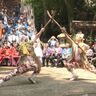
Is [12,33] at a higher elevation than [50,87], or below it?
higher

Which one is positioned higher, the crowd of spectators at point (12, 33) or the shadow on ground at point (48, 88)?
the crowd of spectators at point (12, 33)

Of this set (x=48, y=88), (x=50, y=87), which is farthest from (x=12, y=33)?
(x=48, y=88)

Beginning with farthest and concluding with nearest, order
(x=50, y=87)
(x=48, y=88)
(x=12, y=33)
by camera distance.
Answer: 1. (x=12, y=33)
2. (x=50, y=87)
3. (x=48, y=88)

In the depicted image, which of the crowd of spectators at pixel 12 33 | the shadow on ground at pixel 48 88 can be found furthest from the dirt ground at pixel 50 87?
the crowd of spectators at pixel 12 33

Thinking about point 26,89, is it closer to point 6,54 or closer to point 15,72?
point 15,72

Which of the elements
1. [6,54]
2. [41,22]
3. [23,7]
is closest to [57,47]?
[6,54]

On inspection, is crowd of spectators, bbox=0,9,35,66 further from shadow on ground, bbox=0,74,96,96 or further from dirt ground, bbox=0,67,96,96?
shadow on ground, bbox=0,74,96,96

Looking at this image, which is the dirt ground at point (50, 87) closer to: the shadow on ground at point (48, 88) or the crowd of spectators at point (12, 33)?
the shadow on ground at point (48, 88)

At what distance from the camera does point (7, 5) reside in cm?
3453

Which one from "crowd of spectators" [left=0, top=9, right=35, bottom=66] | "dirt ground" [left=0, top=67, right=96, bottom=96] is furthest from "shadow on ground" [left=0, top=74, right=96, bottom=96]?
"crowd of spectators" [left=0, top=9, right=35, bottom=66]

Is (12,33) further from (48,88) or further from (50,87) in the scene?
(48,88)

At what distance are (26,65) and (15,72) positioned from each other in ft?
1.49

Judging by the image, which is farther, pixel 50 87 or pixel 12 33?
pixel 12 33

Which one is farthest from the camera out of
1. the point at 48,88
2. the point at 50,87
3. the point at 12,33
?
the point at 12,33
